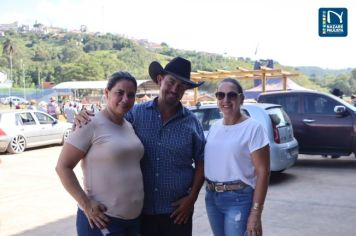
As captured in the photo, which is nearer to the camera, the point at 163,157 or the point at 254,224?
the point at 254,224

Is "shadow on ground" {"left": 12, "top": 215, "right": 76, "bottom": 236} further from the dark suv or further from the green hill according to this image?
the green hill

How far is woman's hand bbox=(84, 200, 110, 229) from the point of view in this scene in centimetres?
253

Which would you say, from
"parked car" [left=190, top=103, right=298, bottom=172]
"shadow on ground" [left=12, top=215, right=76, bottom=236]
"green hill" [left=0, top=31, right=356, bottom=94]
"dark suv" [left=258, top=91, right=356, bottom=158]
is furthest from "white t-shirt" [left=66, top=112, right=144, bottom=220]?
"green hill" [left=0, top=31, right=356, bottom=94]

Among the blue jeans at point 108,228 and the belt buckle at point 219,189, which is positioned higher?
the belt buckle at point 219,189

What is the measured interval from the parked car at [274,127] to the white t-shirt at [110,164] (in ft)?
16.9

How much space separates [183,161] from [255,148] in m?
0.50

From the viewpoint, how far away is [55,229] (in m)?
5.64

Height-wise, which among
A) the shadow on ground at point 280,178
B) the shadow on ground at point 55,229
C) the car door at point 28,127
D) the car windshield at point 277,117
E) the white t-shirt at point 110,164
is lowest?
the shadow on ground at point 280,178

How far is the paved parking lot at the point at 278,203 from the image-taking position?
18.2 ft

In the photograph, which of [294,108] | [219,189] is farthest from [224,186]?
[294,108]

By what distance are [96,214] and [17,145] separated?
11.6m

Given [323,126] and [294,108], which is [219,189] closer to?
[323,126]

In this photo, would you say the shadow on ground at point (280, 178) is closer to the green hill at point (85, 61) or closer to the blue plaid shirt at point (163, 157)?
the blue plaid shirt at point (163, 157)

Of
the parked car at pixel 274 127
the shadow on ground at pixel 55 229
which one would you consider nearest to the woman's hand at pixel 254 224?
the shadow on ground at pixel 55 229
